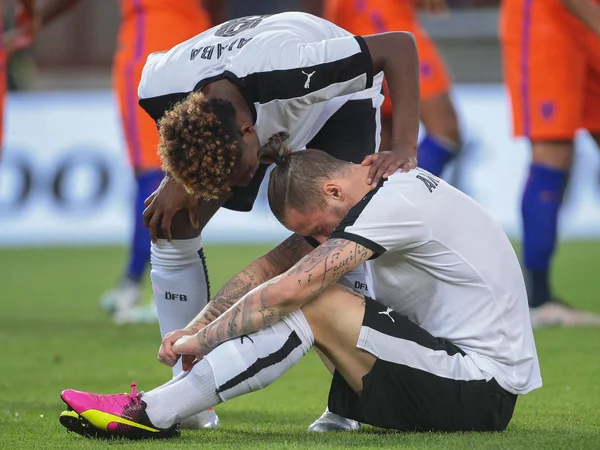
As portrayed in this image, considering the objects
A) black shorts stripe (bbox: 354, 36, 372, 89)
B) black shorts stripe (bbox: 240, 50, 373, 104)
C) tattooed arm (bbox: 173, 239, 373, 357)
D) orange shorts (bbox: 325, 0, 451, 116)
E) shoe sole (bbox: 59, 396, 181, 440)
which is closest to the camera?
tattooed arm (bbox: 173, 239, 373, 357)

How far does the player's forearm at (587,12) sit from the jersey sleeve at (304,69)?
2.27 m

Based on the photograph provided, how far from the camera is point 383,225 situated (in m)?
3.01

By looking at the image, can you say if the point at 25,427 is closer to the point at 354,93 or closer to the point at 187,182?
the point at 187,182

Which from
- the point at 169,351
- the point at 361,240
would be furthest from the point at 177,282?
the point at 361,240

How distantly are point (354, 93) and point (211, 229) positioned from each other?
7283 mm

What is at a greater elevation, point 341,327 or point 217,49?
point 217,49

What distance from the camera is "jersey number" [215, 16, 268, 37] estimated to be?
12.3 ft

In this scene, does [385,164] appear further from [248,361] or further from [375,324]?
[248,361]

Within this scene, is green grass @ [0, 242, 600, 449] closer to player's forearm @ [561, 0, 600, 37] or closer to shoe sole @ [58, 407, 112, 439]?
shoe sole @ [58, 407, 112, 439]

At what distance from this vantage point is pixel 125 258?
32.0 ft

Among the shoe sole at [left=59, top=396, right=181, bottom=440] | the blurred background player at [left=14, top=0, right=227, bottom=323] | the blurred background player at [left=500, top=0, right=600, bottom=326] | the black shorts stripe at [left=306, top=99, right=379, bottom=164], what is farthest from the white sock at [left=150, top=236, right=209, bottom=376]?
the blurred background player at [left=500, top=0, right=600, bottom=326]

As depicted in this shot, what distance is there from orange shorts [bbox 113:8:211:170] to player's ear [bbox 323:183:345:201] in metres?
3.00

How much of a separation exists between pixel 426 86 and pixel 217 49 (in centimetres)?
298

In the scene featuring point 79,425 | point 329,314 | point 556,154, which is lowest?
point 556,154
